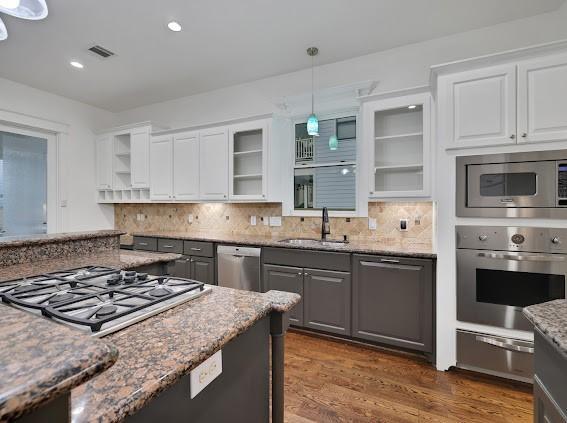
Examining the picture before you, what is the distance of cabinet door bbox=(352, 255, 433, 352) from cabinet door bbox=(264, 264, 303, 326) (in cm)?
54

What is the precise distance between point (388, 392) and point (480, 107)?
2.21m

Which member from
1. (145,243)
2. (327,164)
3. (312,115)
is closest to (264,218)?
(327,164)

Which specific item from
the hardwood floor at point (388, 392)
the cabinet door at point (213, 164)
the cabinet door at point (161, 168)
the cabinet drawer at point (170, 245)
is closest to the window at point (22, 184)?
the cabinet door at point (161, 168)

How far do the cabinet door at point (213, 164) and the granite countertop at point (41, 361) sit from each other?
3280mm

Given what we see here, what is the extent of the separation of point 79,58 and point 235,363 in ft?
12.8

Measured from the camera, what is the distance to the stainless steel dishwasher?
3.21 meters

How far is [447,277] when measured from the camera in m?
2.35

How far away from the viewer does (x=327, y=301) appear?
284cm

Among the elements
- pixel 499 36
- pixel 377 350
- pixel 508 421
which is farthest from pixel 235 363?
pixel 499 36

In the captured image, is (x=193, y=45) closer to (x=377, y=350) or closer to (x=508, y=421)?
(x=377, y=350)

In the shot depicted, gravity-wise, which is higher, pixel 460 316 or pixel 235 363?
pixel 235 363

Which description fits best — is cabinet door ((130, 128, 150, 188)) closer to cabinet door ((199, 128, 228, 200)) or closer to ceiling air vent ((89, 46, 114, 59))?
cabinet door ((199, 128, 228, 200))

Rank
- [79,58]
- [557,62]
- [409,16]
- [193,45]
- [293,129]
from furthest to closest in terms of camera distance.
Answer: [293,129] < [79,58] < [193,45] < [409,16] < [557,62]

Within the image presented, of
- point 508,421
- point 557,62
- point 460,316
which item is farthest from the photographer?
point 460,316
